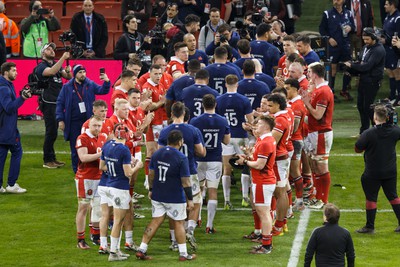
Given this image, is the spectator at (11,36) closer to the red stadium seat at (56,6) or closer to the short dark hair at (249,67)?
the red stadium seat at (56,6)

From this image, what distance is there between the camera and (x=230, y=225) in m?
16.4

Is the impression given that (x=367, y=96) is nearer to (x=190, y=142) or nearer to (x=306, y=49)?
(x=306, y=49)

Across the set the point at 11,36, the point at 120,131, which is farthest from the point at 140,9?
the point at 120,131

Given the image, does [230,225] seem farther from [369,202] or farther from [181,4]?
[181,4]

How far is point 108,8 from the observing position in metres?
26.3

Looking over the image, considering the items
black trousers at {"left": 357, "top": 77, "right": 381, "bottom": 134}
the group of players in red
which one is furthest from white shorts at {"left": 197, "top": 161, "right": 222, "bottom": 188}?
black trousers at {"left": 357, "top": 77, "right": 381, "bottom": 134}

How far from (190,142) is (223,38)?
5.48 meters

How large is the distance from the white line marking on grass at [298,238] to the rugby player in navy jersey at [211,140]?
1370mm

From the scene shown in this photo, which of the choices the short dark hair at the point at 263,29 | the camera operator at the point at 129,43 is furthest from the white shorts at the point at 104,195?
the camera operator at the point at 129,43

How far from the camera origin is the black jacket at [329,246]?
474 inches

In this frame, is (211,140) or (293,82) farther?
(293,82)

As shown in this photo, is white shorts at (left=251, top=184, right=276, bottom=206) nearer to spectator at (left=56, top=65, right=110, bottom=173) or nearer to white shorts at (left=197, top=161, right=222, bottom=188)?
white shorts at (left=197, top=161, right=222, bottom=188)

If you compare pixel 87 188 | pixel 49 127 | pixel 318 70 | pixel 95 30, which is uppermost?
pixel 318 70

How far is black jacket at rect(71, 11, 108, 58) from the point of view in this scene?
23.6 meters
